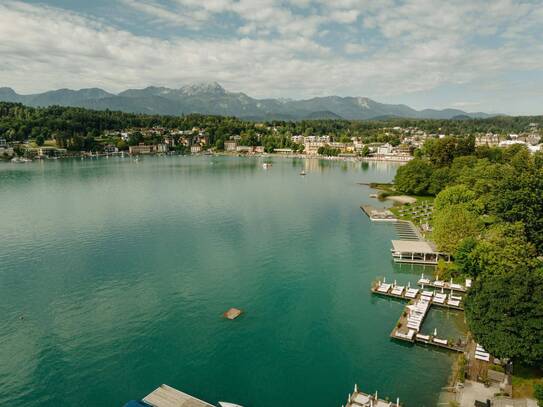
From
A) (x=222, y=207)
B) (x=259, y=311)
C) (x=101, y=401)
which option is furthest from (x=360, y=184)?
(x=101, y=401)

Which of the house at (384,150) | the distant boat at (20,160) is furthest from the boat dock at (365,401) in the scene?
the distant boat at (20,160)

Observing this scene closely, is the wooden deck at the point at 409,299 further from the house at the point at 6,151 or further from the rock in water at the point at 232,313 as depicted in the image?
the house at the point at 6,151

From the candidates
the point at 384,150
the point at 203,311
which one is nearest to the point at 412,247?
the point at 203,311

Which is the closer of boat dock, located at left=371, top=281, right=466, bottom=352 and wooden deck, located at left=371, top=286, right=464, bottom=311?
boat dock, located at left=371, top=281, right=466, bottom=352

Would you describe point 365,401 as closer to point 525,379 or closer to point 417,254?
point 525,379

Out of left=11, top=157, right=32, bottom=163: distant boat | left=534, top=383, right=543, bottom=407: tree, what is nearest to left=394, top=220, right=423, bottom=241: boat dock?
left=534, top=383, right=543, bottom=407: tree

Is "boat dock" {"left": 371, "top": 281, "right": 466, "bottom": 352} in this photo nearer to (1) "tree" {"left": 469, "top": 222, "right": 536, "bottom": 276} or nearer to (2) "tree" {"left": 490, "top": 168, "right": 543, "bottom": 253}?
(1) "tree" {"left": 469, "top": 222, "right": 536, "bottom": 276}
